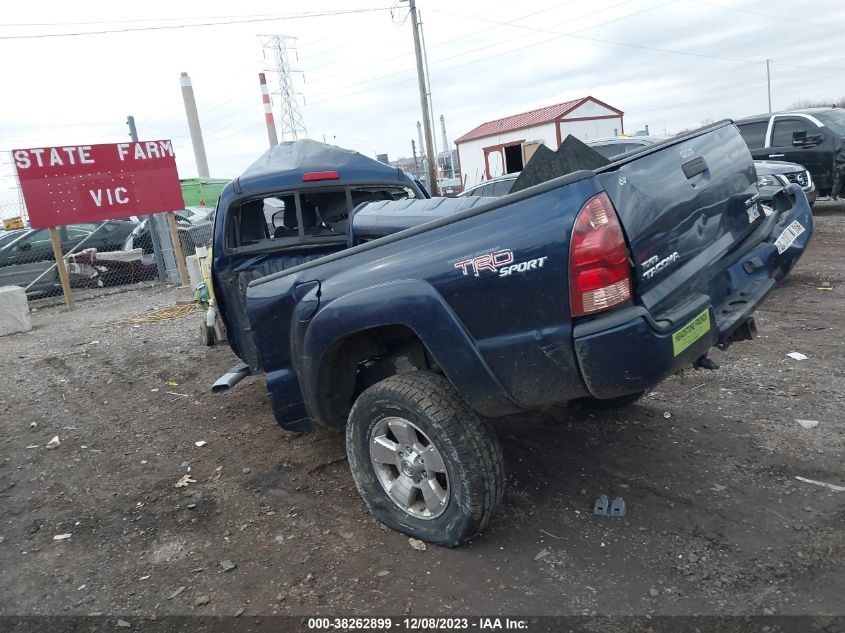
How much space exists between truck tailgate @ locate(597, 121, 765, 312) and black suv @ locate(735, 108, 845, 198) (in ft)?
32.0

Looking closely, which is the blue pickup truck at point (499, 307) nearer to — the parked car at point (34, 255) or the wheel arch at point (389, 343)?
the wheel arch at point (389, 343)

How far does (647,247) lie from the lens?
2.54m

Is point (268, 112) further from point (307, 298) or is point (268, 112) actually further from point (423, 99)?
point (307, 298)

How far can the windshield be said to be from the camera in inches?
450

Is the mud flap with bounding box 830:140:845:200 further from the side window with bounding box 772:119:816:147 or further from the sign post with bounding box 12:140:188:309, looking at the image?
the sign post with bounding box 12:140:188:309

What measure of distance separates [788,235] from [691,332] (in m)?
1.24

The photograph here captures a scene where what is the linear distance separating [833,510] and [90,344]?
8.68 meters

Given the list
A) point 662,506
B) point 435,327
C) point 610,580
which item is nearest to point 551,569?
point 610,580

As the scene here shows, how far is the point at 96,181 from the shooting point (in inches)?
485

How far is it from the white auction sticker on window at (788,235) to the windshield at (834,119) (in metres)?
9.92

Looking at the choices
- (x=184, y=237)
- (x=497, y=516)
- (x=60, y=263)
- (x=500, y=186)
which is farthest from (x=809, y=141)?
(x=60, y=263)

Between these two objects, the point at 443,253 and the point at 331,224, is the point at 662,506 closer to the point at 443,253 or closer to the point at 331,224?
the point at 443,253

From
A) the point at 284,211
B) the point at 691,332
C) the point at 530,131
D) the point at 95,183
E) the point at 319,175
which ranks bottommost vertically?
the point at 691,332

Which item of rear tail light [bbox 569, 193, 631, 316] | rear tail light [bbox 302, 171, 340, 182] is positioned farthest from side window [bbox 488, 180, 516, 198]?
rear tail light [bbox 569, 193, 631, 316]
